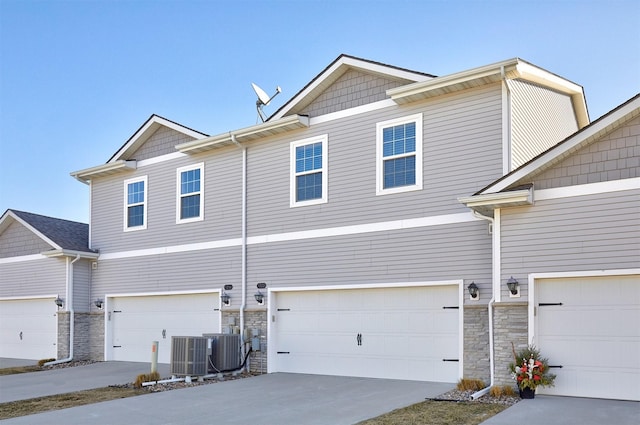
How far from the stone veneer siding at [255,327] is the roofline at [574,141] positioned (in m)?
6.71

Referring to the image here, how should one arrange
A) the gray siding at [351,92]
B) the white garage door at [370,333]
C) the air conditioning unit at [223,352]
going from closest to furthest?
the white garage door at [370,333]
the gray siding at [351,92]
the air conditioning unit at [223,352]

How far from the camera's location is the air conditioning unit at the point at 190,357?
14.2m

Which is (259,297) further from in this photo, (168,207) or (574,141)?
(574,141)

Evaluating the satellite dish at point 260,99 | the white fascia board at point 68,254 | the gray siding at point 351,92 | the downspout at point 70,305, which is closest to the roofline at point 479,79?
the gray siding at point 351,92

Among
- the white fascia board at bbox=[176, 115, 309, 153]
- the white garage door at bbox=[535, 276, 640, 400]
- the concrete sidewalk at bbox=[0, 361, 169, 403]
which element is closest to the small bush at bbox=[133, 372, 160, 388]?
the concrete sidewalk at bbox=[0, 361, 169, 403]

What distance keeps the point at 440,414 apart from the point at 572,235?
3777 mm

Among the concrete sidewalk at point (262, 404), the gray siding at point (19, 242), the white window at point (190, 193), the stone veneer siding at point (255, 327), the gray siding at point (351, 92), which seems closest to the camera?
the concrete sidewalk at point (262, 404)

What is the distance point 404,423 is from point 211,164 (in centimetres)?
1013

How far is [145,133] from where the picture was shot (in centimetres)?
1884

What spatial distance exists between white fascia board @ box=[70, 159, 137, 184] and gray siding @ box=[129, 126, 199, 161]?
35 centimetres

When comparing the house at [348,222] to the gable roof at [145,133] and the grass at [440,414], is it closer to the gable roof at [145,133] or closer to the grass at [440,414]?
the gable roof at [145,133]

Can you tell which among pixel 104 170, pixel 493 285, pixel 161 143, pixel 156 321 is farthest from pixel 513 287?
pixel 104 170

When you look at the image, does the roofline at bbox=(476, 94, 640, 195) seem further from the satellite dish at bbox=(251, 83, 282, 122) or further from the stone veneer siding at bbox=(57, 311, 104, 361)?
the stone veneer siding at bbox=(57, 311, 104, 361)

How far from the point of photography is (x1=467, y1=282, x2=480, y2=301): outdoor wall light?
1223cm
